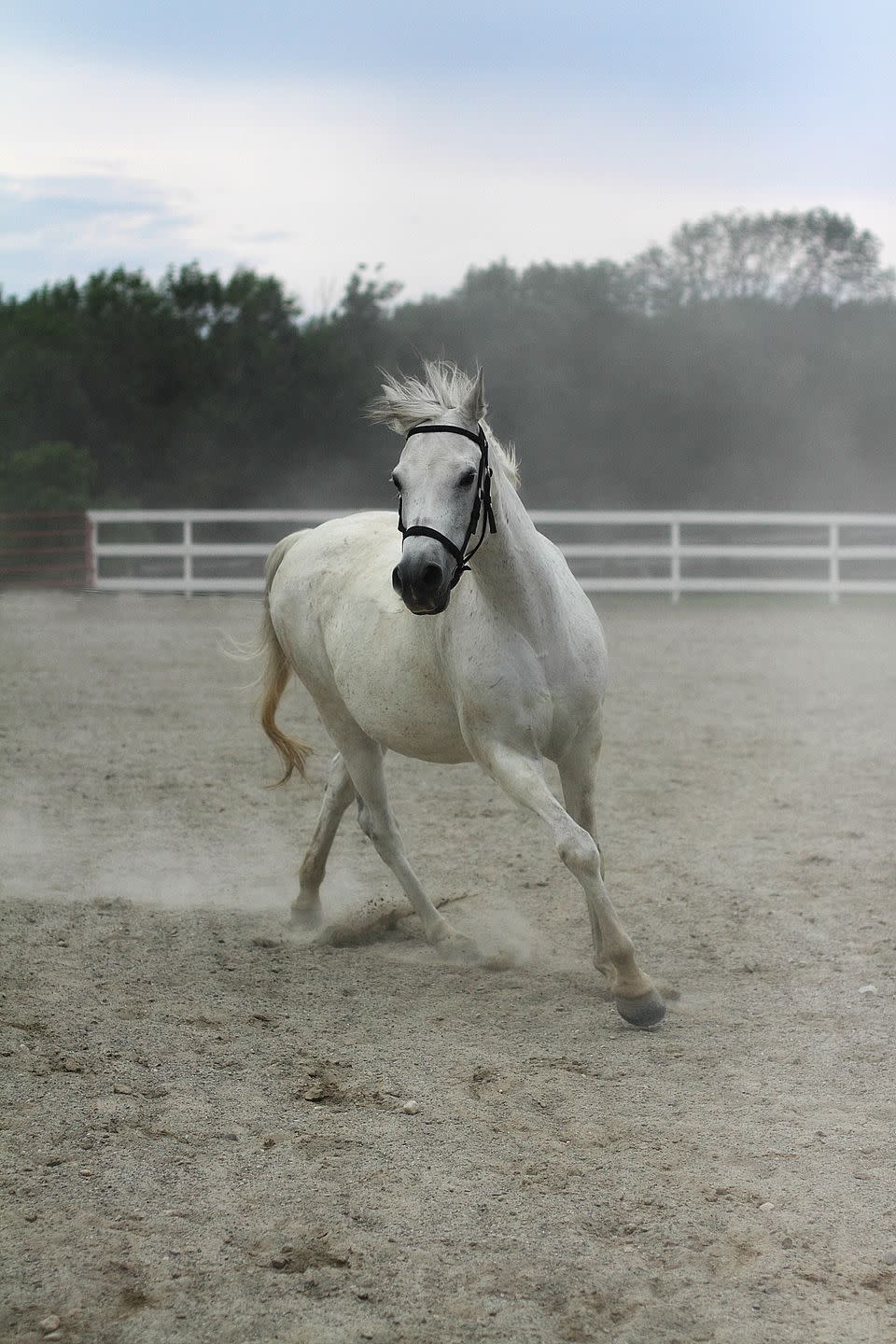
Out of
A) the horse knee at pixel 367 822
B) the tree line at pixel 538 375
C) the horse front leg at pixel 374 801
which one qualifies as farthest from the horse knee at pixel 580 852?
the tree line at pixel 538 375

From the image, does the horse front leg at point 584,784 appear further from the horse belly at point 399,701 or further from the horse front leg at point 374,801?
the horse front leg at point 374,801

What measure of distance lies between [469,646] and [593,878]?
30.7 inches

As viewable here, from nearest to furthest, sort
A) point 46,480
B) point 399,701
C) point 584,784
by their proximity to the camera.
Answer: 1. point 584,784
2. point 399,701
3. point 46,480

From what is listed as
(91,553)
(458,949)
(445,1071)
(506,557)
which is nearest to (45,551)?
(91,553)

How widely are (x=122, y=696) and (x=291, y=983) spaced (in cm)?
557

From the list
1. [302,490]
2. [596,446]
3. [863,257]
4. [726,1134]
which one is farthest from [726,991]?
[863,257]

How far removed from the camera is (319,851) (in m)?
4.98

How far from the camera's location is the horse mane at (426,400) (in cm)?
371

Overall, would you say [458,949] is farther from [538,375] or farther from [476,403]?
[538,375]

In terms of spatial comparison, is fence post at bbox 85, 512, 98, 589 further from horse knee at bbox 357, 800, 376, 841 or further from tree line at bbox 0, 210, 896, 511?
horse knee at bbox 357, 800, 376, 841

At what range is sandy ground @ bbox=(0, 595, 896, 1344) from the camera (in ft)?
7.75

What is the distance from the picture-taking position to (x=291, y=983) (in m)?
4.21

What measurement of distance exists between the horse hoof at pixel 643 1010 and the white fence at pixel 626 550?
1188cm

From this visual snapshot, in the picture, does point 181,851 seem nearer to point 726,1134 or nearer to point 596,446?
point 726,1134
